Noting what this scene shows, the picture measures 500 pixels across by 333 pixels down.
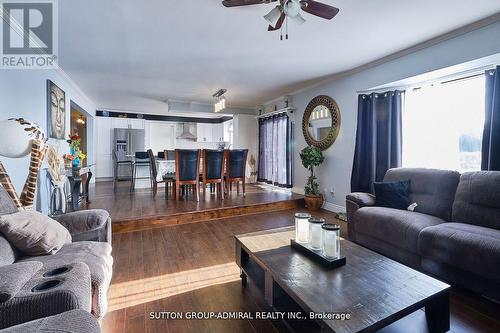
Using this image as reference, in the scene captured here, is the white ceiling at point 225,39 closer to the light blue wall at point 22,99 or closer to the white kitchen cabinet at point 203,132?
the light blue wall at point 22,99

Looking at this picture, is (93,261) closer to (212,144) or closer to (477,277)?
(477,277)

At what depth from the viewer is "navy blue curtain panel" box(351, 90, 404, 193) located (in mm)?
3457

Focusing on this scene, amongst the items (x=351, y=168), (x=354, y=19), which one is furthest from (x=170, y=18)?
(x=351, y=168)

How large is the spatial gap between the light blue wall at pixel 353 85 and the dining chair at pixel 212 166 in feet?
5.94

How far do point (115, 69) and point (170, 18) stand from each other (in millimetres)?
1970

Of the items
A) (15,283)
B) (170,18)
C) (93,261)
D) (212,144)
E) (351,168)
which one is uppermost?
(170,18)

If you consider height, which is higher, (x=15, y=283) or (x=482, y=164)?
(x=482, y=164)

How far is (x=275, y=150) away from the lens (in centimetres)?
606

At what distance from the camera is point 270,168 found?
6.32 m

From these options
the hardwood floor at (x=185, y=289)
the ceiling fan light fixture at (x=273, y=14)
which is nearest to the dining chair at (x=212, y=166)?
the hardwood floor at (x=185, y=289)

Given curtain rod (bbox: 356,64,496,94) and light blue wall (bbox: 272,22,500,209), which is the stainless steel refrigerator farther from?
curtain rod (bbox: 356,64,496,94)

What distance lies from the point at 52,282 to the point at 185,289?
104 centimetres

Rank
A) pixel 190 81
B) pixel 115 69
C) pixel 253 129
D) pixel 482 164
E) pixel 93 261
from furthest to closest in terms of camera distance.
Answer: pixel 253 129 < pixel 190 81 < pixel 115 69 < pixel 482 164 < pixel 93 261

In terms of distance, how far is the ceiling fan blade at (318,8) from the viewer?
179 centimetres
